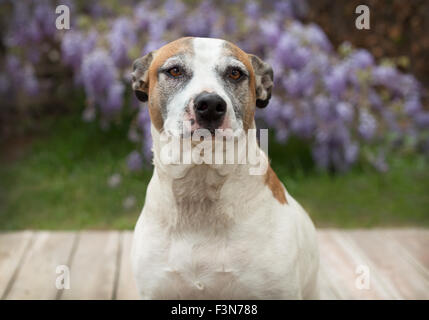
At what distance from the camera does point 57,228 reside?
4.09 metres

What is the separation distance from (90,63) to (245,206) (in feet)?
9.53

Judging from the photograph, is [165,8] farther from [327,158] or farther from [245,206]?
[245,206]

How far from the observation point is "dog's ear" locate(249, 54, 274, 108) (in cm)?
216

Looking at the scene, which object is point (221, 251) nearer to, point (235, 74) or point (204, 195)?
point (204, 195)

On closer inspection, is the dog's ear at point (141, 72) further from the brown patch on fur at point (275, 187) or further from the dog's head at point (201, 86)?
the brown patch on fur at point (275, 187)

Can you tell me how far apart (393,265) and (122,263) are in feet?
4.76

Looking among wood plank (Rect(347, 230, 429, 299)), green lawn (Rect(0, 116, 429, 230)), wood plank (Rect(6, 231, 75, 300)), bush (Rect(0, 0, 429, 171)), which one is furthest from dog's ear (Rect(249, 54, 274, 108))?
bush (Rect(0, 0, 429, 171))

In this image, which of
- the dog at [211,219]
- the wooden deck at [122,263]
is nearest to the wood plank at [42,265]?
the wooden deck at [122,263]

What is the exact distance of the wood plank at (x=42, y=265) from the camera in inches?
110

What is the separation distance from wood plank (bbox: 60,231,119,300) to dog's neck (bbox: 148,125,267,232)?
975mm

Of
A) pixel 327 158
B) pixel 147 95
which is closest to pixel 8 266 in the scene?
pixel 147 95

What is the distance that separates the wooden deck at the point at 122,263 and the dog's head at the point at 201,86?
3.97 feet

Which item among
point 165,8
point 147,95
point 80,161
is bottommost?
point 80,161

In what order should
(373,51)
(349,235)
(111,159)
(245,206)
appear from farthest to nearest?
(373,51)
(111,159)
(349,235)
(245,206)
